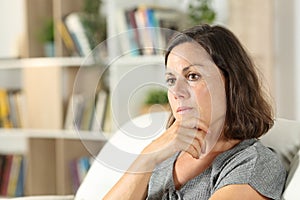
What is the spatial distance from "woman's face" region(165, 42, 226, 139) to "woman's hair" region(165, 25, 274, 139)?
6 cm

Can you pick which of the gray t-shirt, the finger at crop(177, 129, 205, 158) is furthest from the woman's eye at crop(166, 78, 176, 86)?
the gray t-shirt

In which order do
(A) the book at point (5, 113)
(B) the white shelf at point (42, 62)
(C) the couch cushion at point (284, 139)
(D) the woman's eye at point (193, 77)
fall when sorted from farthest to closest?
1. (A) the book at point (5, 113)
2. (B) the white shelf at point (42, 62)
3. (C) the couch cushion at point (284, 139)
4. (D) the woman's eye at point (193, 77)

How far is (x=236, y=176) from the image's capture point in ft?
4.69

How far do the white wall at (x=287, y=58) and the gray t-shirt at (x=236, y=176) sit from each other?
4.67 feet

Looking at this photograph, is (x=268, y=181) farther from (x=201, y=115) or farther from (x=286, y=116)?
(x=286, y=116)

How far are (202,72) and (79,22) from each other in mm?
2075

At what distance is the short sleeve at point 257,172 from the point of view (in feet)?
4.64

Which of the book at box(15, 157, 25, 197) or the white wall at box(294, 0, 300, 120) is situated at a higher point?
the white wall at box(294, 0, 300, 120)

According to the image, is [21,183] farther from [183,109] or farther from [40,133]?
[183,109]

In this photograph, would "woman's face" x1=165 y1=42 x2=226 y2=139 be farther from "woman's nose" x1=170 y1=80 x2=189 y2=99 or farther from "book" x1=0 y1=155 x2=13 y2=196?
"book" x1=0 y1=155 x2=13 y2=196

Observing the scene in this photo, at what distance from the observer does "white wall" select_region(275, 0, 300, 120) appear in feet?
9.45

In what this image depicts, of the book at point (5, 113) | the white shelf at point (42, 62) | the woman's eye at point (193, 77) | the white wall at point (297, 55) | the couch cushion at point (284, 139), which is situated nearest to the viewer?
the woman's eye at point (193, 77)

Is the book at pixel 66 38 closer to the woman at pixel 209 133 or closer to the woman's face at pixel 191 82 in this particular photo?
the woman at pixel 209 133

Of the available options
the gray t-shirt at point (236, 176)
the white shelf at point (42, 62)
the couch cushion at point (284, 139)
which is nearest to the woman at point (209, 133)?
the gray t-shirt at point (236, 176)
